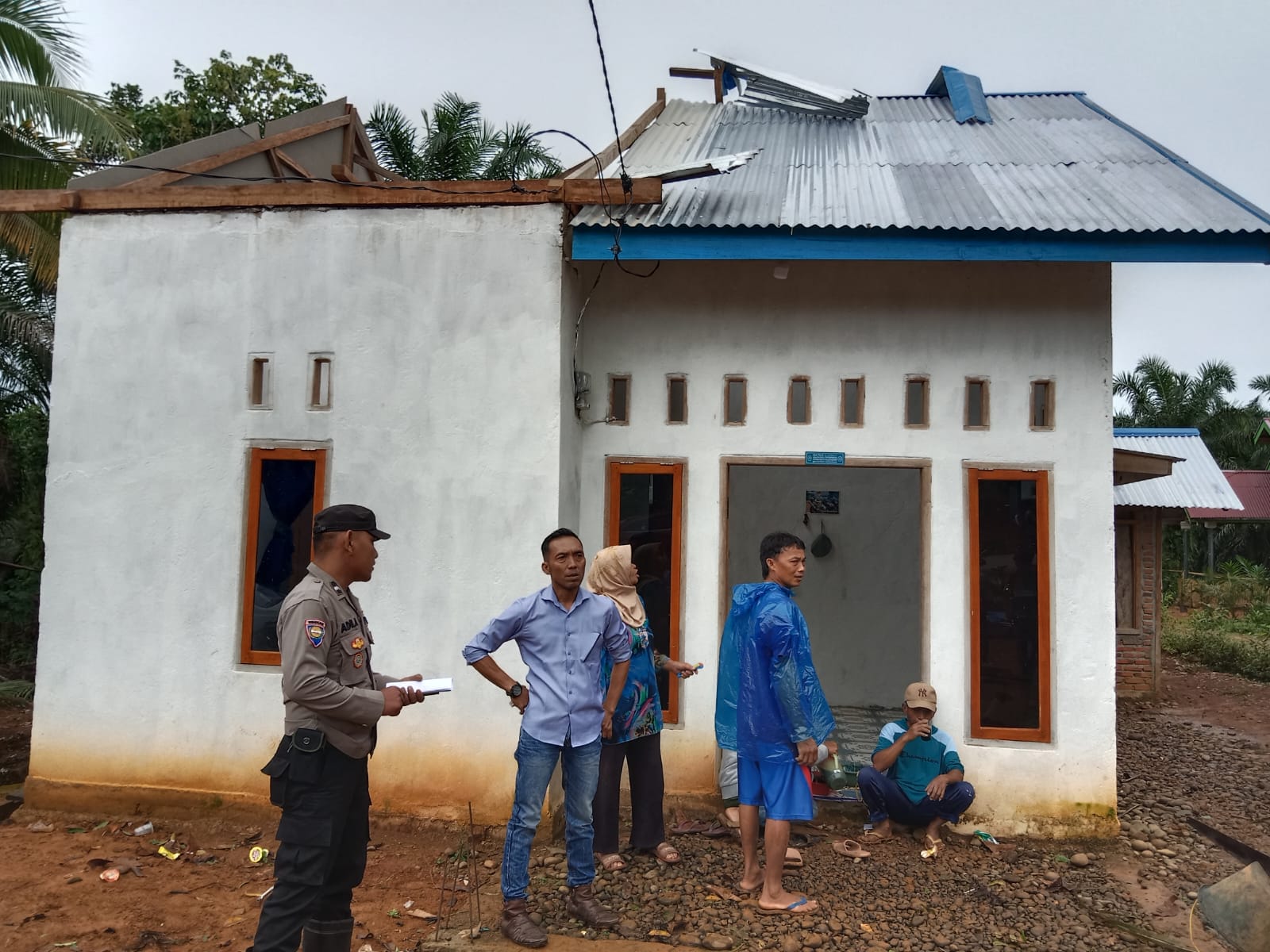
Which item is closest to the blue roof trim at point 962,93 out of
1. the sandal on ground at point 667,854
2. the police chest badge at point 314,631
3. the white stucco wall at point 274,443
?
the white stucco wall at point 274,443

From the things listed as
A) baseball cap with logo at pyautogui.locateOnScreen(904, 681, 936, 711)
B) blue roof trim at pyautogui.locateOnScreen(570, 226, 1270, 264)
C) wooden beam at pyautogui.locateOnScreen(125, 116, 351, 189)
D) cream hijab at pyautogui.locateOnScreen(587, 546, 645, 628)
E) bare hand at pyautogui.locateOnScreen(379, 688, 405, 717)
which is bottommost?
baseball cap with logo at pyautogui.locateOnScreen(904, 681, 936, 711)

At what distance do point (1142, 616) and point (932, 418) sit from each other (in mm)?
6680

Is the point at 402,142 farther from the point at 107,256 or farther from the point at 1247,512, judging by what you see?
the point at 1247,512

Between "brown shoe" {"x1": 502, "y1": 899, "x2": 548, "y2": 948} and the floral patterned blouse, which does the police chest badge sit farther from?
the floral patterned blouse

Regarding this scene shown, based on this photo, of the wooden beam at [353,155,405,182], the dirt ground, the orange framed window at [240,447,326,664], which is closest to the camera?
the dirt ground

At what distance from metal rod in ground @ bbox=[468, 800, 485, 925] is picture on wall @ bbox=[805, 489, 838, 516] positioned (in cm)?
499

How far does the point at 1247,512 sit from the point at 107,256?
88.3 ft

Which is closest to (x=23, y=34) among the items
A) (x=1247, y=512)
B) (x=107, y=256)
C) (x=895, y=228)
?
(x=107, y=256)

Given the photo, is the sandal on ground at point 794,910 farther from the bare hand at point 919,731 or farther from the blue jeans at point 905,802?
the bare hand at point 919,731

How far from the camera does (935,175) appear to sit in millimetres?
6094

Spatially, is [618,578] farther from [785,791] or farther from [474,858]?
[474,858]

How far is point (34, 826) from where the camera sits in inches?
208

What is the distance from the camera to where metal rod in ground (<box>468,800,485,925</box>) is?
13.7 ft

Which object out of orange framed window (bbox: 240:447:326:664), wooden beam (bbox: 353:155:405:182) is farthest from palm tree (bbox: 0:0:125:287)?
orange framed window (bbox: 240:447:326:664)
